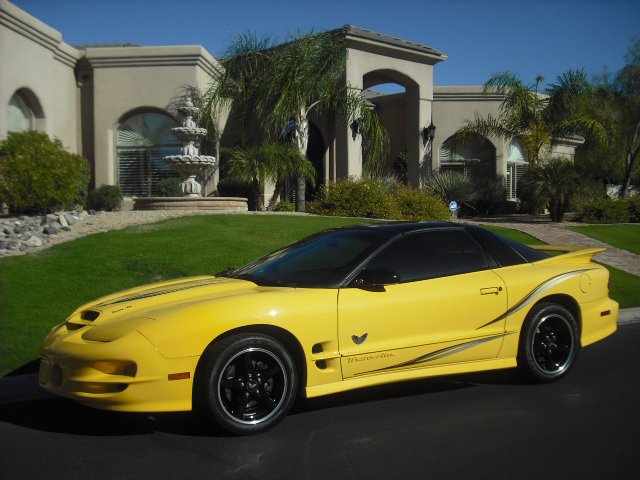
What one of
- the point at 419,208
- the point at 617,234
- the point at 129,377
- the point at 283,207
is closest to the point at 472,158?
the point at 419,208

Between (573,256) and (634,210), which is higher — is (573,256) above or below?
below

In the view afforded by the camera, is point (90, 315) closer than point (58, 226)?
Yes

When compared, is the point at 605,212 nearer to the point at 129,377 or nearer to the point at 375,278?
the point at 375,278

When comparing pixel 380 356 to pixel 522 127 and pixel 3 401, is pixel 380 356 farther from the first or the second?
pixel 522 127

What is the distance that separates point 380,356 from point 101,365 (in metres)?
2.00

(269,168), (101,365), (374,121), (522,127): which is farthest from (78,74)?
(101,365)

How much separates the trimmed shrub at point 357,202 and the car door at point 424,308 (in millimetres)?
10449

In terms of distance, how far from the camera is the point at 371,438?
4.31 metres

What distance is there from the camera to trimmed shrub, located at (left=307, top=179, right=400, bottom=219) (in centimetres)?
1619

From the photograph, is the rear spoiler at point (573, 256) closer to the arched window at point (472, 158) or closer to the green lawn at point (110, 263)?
the green lawn at point (110, 263)

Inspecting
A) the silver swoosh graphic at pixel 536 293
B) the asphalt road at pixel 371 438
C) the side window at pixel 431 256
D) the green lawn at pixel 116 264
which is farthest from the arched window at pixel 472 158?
the asphalt road at pixel 371 438

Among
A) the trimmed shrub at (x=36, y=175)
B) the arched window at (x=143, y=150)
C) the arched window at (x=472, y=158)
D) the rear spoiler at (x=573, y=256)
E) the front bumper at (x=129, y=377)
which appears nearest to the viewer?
the front bumper at (x=129, y=377)

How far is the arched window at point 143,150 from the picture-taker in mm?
20734

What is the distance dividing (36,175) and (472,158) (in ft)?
58.1
